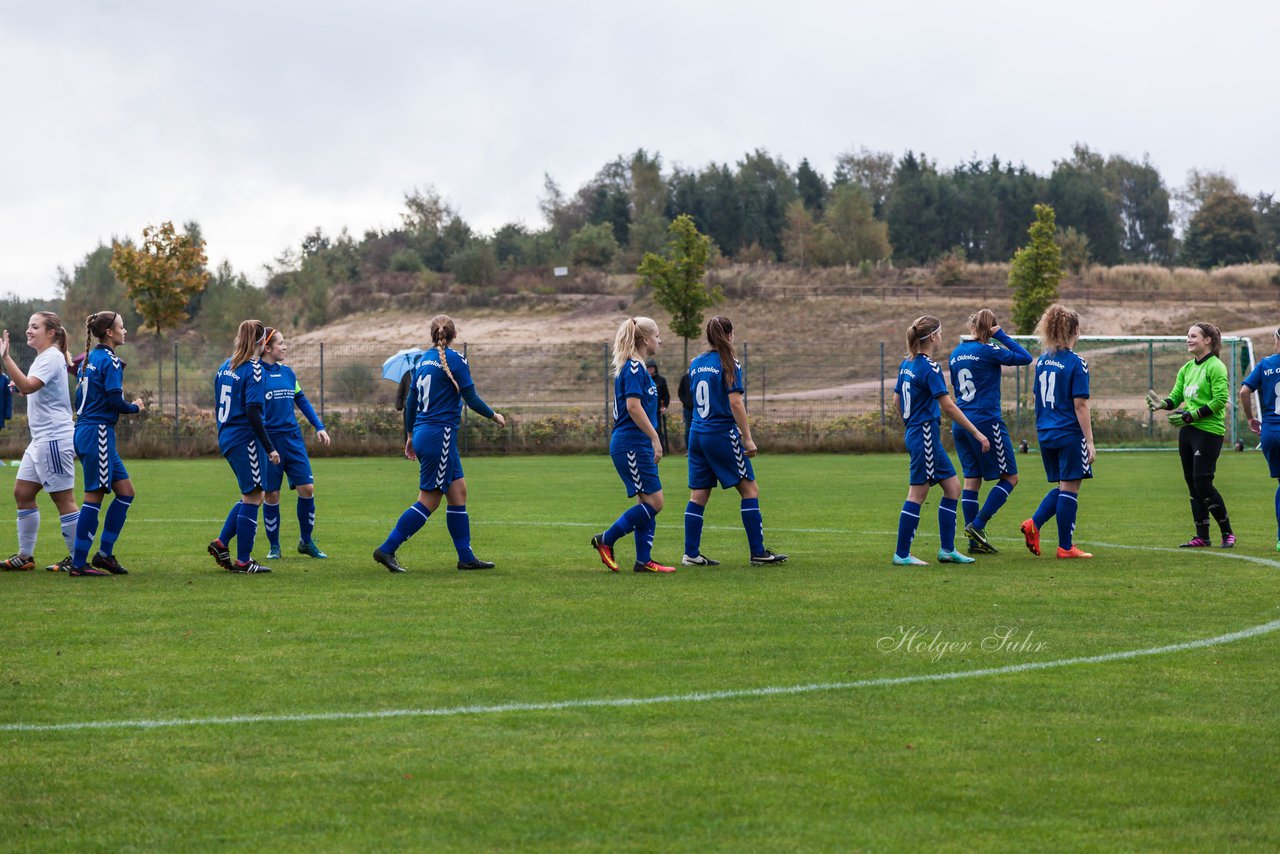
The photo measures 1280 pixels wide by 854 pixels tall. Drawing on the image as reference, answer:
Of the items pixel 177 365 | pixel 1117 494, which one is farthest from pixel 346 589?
pixel 177 365

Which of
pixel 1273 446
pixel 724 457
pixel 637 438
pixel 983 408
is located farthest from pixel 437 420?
pixel 1273 446

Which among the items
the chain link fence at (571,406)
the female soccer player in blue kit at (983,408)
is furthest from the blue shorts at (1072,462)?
the chain link fence at (571,406)

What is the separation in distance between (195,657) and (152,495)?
43.8 feet

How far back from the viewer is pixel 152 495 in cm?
2008

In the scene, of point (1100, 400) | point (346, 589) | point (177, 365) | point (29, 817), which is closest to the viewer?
point (29, 817)

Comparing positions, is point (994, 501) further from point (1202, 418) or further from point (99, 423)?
point (99, 423)

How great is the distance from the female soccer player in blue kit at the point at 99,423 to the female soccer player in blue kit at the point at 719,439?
4.33 meters

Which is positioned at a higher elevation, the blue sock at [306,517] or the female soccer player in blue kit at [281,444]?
the female soccer player in blue kit at [281,444]

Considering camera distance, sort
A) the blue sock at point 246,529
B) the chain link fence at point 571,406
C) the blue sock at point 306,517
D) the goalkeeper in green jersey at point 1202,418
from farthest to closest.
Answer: the chain link fence at point 571,406 < the blue sock at point 306,517 < the goalkeeper in green jersey at point 1202,418 < the blue sock at point 246,529

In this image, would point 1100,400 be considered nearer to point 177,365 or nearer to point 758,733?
point 177,365

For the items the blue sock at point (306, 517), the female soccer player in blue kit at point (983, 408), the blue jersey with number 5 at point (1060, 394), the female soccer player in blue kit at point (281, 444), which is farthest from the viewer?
the blue sock at point (306, 517)

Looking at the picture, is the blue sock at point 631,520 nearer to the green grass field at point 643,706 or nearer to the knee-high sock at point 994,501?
the green grass field at point 643,706

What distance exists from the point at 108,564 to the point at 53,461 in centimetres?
89

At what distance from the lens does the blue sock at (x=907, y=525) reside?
11102 millimetres
